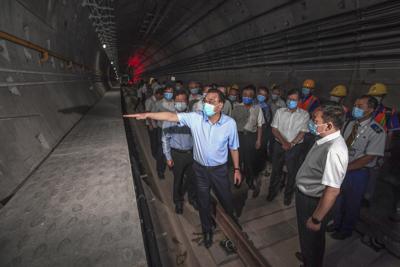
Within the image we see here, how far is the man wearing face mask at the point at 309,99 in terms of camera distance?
537 cm

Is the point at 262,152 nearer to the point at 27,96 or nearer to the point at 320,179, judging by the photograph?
the point at 320,179

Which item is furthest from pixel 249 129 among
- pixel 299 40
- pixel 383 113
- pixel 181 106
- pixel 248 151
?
pixel 299 40

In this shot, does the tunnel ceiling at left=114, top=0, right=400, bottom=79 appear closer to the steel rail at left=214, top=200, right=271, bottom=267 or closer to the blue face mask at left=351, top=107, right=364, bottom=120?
the blue face mask at left=351, top=107, right=364, bottom=120

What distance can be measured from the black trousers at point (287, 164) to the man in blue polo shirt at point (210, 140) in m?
1.61

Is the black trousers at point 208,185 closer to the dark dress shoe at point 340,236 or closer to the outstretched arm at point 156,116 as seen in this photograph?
the outstretched arm at point 156,116

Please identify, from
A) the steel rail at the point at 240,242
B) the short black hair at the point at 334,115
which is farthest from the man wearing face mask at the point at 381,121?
the steel rail at the point at 240,242

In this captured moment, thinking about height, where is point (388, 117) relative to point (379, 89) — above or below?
A: below

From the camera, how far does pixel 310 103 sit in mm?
5406

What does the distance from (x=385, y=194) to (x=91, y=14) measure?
11.3 metres

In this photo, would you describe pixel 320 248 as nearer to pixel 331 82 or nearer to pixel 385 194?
pixel 385 194

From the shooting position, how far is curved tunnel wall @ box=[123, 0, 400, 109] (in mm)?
4402

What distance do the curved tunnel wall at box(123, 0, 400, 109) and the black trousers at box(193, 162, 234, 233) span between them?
4265 mm

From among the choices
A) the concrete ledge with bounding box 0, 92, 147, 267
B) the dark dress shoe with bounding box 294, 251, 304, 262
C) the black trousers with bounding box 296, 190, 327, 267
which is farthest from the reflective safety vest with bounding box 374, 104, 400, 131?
the concrete ledge with bounding box 0, 92, 147, 267

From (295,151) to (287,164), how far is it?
319 mm
